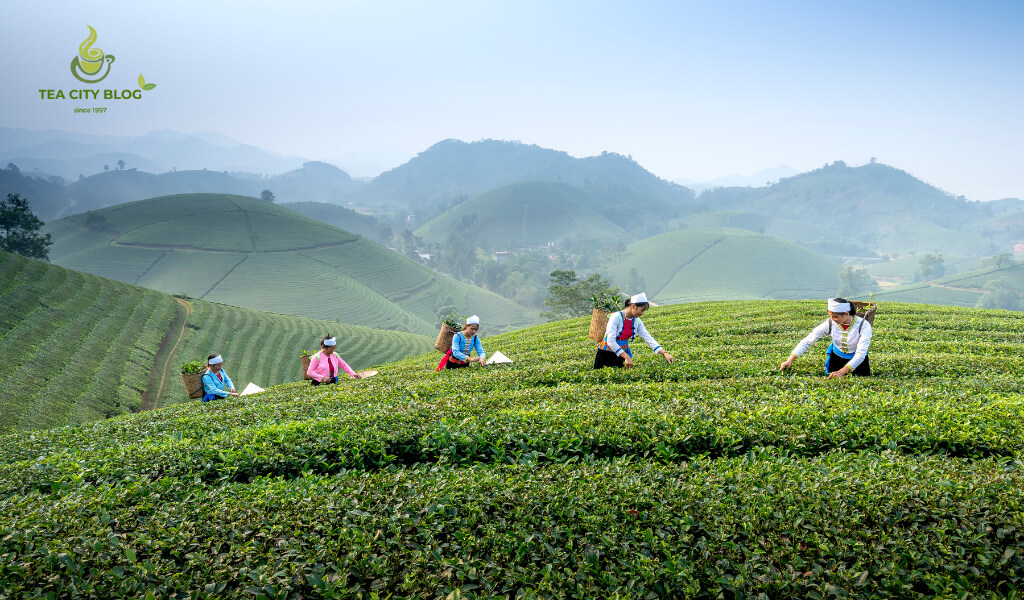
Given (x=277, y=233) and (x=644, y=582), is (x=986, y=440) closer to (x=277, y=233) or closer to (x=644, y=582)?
(x=644, y=582)

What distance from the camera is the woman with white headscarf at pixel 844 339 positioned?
9055 mm

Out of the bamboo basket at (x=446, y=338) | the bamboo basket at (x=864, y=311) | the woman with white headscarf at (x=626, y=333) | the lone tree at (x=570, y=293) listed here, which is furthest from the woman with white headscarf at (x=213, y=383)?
the lone tree at (x=570, y=293)

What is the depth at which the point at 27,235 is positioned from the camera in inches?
3014

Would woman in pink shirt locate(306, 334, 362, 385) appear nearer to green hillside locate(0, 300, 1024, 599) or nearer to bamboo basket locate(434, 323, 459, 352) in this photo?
bamboo basket locate(434, 323, 459, 352)

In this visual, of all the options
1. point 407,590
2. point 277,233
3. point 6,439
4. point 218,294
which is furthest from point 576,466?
point 277,233

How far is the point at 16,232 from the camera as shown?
73.6 meters

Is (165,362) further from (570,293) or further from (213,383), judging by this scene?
(570,293)


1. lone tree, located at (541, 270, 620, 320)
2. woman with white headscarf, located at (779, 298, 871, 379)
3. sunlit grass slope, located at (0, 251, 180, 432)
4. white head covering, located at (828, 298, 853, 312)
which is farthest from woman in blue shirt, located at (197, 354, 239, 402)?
lone tree, located at (541, 270, 620, 320)

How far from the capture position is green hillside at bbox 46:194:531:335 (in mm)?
108062

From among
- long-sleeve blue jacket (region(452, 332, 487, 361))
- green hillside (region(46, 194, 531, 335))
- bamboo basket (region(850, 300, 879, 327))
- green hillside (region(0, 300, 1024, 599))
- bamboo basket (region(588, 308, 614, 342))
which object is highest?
green hillside (region(46, 194, 531, 335))

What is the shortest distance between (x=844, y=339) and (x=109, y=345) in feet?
126

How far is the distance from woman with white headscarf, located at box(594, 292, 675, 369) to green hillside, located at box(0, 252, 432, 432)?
936 inches

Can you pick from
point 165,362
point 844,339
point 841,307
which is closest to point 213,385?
point 841,307

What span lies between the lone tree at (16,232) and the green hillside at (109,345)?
1795 inches
